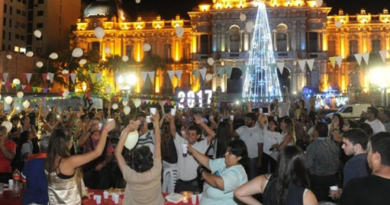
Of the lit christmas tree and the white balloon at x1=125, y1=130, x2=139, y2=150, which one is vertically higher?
the lit christmas tree

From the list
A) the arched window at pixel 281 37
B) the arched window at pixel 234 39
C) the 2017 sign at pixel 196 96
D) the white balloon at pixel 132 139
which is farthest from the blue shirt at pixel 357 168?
the arched window at pixel 234 39

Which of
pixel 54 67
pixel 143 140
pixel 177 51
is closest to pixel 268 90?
pixel 177 51

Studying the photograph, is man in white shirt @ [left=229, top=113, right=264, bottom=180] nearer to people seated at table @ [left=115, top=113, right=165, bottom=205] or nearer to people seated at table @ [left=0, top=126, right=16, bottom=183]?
people seated at table @ [left=0, top=126, right=16, bottom=183]

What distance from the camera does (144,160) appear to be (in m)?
4.65

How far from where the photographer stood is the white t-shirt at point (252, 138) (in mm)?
9828

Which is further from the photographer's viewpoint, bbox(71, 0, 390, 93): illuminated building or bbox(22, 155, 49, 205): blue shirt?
bbox(71, 0, 390, 93): illuminated building

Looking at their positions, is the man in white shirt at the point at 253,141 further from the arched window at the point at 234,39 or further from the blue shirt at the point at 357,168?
the arched window at the point at 234,39

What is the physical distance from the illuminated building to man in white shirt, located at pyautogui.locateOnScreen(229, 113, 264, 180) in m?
31.9

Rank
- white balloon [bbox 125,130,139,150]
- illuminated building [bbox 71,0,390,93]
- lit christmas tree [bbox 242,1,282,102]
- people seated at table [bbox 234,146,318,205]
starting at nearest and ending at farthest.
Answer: people seated at table [bbox 234,146,318,205] → white balloon [bbox 125,130,139,150] → lit christmas tree [bbox 242,1,282,102] → illuminated building [bbox 71,0,390,93]

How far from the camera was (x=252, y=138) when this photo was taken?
32.2 feet

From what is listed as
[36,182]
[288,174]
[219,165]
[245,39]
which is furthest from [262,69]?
[288,174]

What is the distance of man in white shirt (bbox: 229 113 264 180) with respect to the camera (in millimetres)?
9828

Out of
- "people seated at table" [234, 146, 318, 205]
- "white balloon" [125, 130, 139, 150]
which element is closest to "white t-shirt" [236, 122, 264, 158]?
"white balloon" [125, 130, 139, 150]

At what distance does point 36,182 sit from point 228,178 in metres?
2.51
